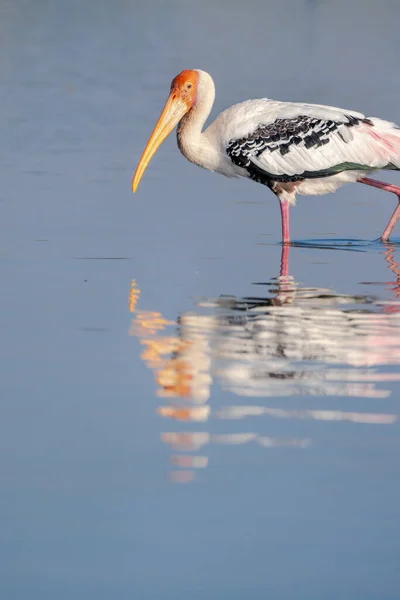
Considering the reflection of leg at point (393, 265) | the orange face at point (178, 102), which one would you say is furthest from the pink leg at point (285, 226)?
the orange face at point (178, 102)

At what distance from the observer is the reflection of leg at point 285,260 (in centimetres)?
1226

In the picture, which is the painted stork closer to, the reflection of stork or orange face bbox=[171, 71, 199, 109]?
orange face bbox=[171, 71, 199, 109]

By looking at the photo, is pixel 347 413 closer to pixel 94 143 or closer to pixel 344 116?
pixel 344 116

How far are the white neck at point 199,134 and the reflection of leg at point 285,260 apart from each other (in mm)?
1461

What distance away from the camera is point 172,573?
5.55 meters

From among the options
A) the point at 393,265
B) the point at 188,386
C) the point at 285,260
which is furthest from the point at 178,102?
the point at 188,386

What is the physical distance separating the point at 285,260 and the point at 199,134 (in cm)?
250

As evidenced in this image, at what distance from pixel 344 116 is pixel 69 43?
20506 millimetres

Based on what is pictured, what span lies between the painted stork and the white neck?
0.01 meters

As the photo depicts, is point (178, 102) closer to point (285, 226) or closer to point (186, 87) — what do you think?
point (186, 87)

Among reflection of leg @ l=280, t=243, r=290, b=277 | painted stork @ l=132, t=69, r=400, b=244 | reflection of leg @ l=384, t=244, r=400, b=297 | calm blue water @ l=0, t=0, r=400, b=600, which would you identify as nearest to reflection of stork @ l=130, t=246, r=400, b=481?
calm blue water @ l=0, t=0, r=400, b=600

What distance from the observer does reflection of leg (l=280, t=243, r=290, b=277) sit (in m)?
12.3

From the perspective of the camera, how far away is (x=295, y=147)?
14.5m

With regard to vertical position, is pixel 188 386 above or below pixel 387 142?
below
